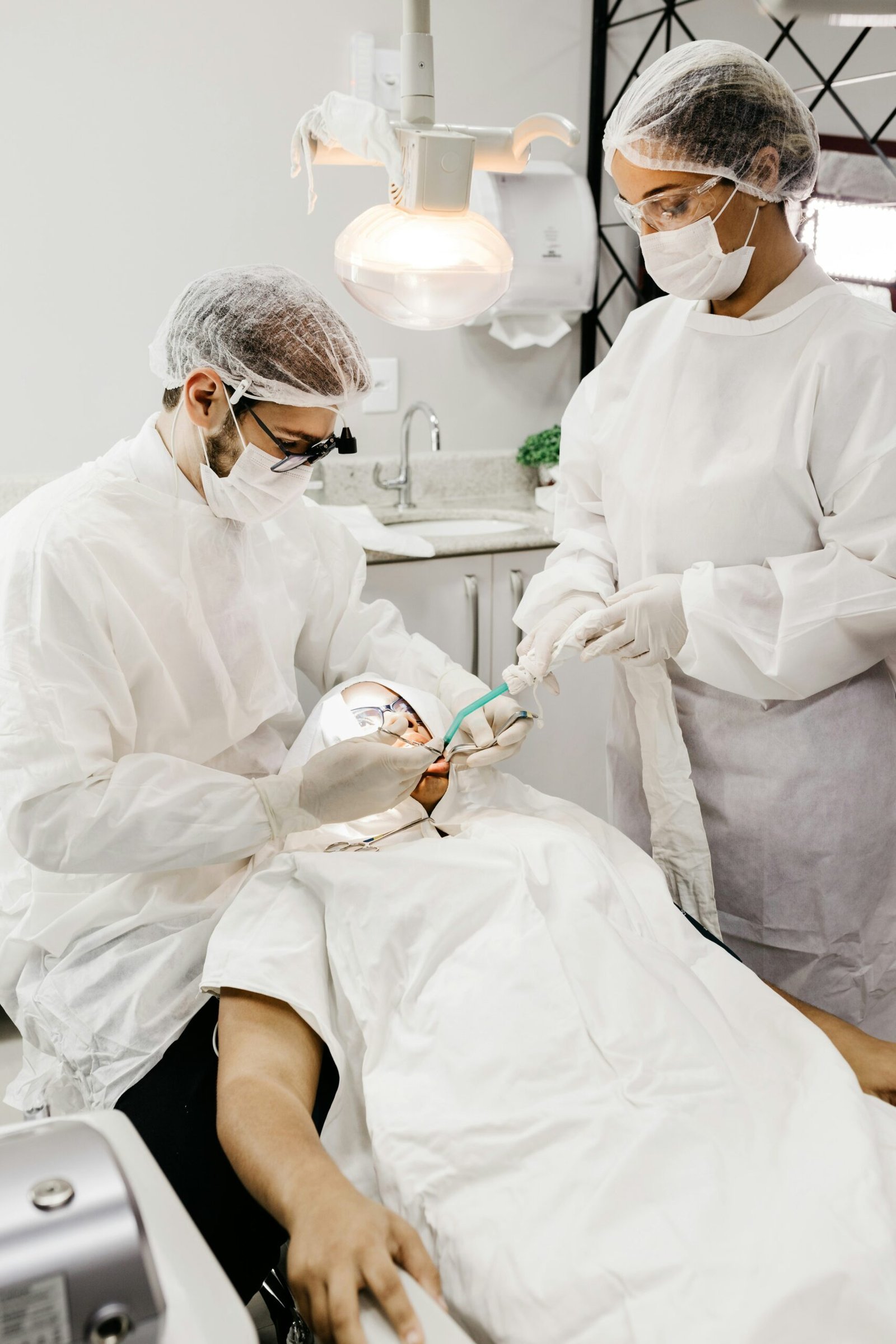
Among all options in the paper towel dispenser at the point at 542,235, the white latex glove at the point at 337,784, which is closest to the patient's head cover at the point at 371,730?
the white latex glove at the point at 337,784

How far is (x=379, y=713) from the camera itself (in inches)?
63.5

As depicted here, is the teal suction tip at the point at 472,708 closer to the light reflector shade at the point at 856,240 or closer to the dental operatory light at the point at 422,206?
the dental operatory light at the point at 422,206

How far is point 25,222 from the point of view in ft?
8.56

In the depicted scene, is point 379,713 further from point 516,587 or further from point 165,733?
point 516,587

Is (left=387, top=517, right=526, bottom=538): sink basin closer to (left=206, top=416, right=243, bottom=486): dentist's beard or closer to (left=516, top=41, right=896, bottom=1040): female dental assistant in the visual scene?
(left=516, top=41, right=896, bottom=1040): female dental assistant

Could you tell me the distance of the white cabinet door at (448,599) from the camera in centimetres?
262

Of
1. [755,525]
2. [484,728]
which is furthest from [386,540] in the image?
[755,525]

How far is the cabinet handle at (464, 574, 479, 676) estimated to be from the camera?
2699 millimetres

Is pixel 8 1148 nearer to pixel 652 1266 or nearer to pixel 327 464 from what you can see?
pixel 652 1266

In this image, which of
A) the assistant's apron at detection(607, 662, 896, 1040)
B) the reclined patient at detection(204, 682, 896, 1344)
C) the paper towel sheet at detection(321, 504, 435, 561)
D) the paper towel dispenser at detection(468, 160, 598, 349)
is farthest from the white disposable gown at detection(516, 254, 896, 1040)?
the paper towel dispenser at detection(468, 160, 598, 349)

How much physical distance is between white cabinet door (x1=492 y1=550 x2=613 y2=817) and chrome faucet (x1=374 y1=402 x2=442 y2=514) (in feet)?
1.65

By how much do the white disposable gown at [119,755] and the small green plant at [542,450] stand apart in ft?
5.73

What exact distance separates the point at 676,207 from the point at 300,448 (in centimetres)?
62

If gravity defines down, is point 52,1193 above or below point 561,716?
above
